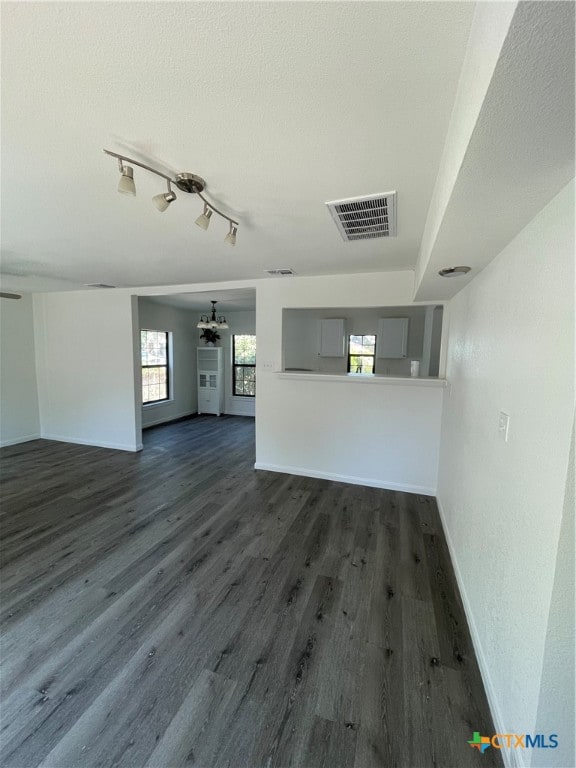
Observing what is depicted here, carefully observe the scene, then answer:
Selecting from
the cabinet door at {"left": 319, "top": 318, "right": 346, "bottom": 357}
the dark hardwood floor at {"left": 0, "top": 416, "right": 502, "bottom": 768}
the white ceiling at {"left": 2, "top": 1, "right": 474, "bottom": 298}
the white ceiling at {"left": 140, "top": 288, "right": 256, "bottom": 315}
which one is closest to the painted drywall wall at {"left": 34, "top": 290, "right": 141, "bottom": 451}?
the white ceiling at {"left": 140, "top": 288, "right": 256, "bottom": 315}

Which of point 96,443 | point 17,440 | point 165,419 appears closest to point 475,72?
point 96,443

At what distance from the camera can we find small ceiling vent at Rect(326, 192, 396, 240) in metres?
1.81

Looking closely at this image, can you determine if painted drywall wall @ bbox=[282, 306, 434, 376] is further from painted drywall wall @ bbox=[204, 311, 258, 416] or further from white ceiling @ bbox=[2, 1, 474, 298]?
white ceiling @ bbox=[2, 1, 474, 298]

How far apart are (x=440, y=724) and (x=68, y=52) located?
9.32 feet

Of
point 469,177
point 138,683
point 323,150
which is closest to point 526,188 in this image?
point 469,177

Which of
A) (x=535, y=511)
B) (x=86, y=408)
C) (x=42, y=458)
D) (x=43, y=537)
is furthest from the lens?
(x=86, y=408)

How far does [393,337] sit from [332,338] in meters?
1.07

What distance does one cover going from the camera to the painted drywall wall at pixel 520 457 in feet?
3.22

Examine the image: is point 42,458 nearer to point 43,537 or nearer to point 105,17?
point 43,537

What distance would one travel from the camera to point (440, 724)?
130 centimetres

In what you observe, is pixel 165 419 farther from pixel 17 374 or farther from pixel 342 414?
pixel 342 414

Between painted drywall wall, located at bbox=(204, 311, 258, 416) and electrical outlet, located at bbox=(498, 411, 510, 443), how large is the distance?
6.16m

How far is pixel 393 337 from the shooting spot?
207 inches

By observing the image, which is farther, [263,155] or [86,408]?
[86,408]
